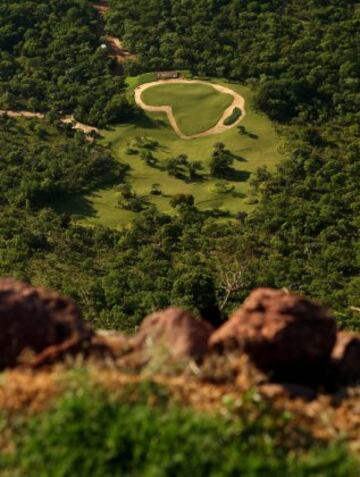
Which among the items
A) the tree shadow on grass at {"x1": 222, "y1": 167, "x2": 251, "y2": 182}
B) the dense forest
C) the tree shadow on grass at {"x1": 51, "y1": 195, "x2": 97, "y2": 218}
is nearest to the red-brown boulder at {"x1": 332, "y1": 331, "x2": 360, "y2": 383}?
the dense forest

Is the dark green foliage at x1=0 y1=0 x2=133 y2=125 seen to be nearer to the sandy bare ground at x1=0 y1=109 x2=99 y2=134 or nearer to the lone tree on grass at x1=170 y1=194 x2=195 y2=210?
the sandy bare ground at x1=0 y1=109 x2=99 y2=134

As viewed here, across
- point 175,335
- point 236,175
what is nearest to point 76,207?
point 236,175

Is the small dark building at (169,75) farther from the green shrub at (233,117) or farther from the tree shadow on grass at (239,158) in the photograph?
the tree shadow on grass at (239,158)

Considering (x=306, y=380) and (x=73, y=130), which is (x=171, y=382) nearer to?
(x=306, y=380)

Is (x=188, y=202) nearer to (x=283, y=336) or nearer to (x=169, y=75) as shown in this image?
(x=169, y=75)

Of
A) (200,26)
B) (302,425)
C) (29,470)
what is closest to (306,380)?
(302,425)

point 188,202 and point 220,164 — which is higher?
point 220,164

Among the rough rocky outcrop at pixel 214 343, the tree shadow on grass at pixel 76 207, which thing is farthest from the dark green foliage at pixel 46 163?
the rough rocky outcrop at pixel 214 343
